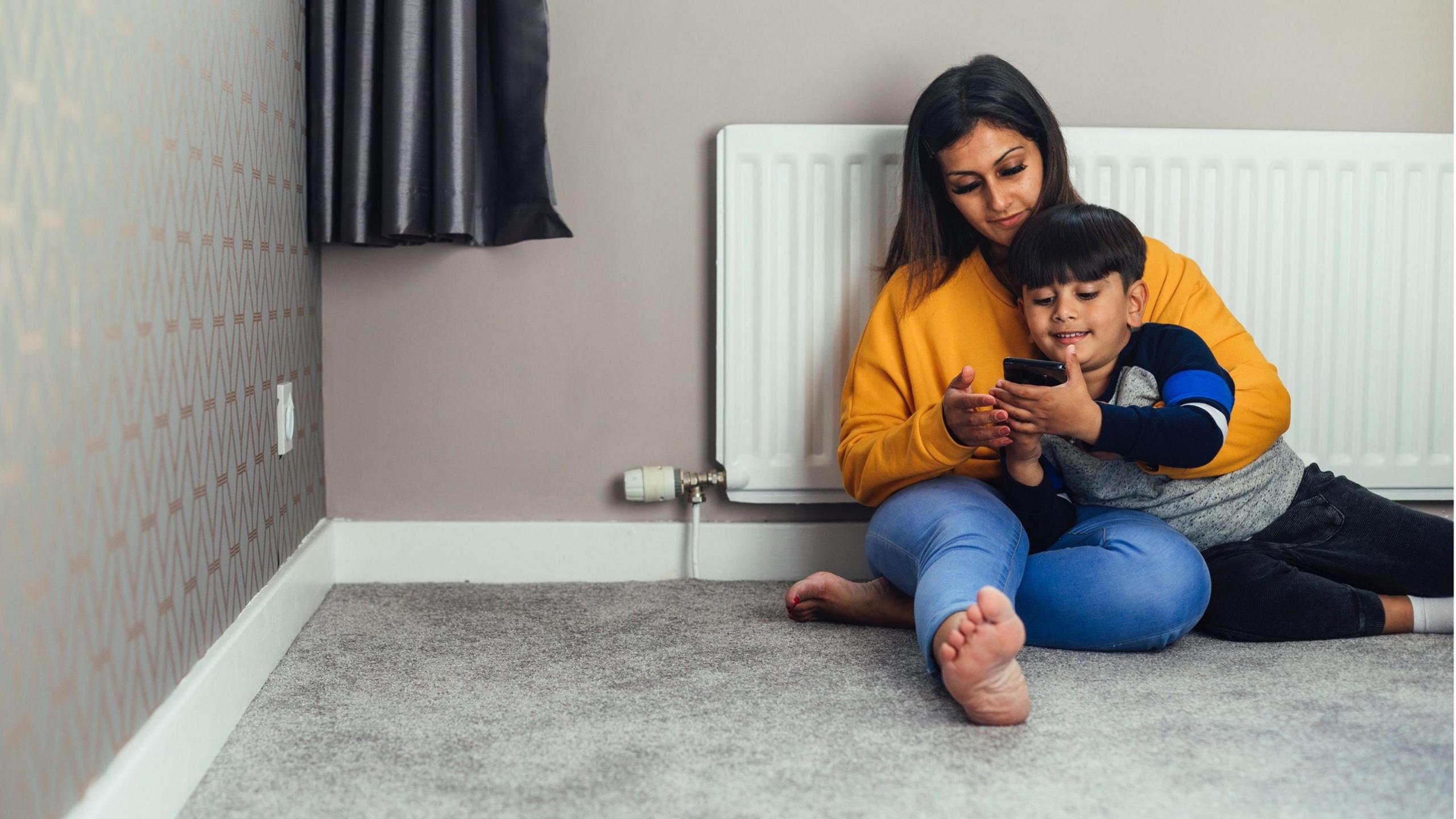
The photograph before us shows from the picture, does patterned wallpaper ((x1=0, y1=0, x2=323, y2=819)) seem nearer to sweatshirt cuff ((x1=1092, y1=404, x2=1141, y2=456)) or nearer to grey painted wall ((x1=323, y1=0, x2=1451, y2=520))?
grey painted wall ((x1=323, y1=0, x2=1451, y2=520))

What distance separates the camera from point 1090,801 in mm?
857

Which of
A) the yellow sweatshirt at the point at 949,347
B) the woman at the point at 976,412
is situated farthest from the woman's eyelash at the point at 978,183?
the yellow sweatshirt at the point at 949,347

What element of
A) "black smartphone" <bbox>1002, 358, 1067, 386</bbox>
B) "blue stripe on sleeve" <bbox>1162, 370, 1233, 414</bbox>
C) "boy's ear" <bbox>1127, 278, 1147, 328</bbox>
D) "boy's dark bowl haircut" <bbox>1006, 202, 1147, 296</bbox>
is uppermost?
"boy's dark bowl haircut" <bbox>1006, 202, 1147, 296</bbox>

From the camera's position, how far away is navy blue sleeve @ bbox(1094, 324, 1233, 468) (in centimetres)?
117

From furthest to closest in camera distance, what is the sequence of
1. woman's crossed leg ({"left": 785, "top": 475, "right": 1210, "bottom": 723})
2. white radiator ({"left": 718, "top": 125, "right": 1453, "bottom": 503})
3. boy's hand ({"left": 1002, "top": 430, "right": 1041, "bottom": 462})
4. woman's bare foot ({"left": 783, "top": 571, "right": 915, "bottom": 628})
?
white radiator ({"left": 718, "top": 125, "right": 1453, "bottom": 503})
woman's bare foot ({"left": 783, "top": 571, "right": 915, "bottom": 628})
boy's hand ({"left": 1002, "top": 430, "right": 1041, "bottom": 462})
woman's crossed leg ({"left": 785, "top": 475, "right": 1210, "bottom": 723})

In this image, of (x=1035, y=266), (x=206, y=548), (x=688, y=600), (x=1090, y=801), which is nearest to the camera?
(x=1090, y=801)

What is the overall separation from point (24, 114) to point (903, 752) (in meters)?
0.80

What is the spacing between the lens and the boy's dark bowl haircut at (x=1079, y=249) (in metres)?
1.25

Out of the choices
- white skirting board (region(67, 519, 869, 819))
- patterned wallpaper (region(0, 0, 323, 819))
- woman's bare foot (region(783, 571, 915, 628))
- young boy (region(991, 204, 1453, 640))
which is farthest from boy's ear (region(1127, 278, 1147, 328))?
patterned wallpaper (region(0, 0, 323, 819))

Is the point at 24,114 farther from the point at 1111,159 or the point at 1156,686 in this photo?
the point at 1111,159

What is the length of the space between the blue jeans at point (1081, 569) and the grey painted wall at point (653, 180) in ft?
1.65

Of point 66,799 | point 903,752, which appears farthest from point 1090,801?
point 66,799

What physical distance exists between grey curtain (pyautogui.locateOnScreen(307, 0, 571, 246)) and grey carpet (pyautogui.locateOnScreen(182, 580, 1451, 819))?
524 millimetres

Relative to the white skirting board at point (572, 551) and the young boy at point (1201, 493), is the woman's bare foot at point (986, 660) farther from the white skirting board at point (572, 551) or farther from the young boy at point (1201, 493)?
the white skirting board at point (572, 551)
